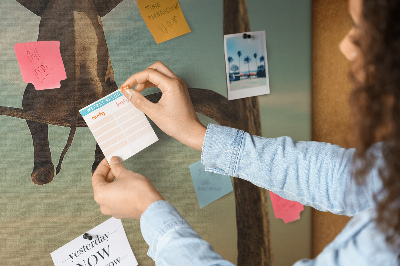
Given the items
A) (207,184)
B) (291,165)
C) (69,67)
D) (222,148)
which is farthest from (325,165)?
(69,67)

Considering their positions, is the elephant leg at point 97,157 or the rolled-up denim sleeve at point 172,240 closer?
the rolled-up denim sleeve at point 172,240

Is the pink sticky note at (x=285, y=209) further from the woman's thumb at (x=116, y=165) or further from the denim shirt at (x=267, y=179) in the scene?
the woman's thumb at (x=116, y=165)

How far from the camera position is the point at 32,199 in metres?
0.75

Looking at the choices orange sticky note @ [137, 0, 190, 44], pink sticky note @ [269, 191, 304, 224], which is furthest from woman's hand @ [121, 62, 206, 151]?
pink sticky note @ [269, 191, 304, 224]

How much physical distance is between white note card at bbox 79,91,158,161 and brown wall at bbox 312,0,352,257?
55 centimetres

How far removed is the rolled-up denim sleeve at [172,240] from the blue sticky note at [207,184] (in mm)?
288

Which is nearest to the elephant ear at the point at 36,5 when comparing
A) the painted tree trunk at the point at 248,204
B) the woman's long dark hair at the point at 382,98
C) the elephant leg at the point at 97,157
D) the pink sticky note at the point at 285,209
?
the elephant leg at the point at 97,157

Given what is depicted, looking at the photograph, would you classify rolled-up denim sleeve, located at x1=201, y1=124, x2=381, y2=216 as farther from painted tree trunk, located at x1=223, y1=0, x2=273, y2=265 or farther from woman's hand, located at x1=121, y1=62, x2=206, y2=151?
painted tree trunk, located at x1=223, y1=0, x2=273, y2=265

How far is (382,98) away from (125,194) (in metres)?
0.45

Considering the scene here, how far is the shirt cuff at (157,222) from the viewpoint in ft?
1.86

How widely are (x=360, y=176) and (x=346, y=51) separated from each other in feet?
0.74

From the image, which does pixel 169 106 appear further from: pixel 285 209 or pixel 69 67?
pixel 285 209

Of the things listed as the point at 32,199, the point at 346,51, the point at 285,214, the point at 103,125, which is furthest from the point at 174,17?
the point at 285,214

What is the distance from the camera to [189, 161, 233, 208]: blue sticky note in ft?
2.92
